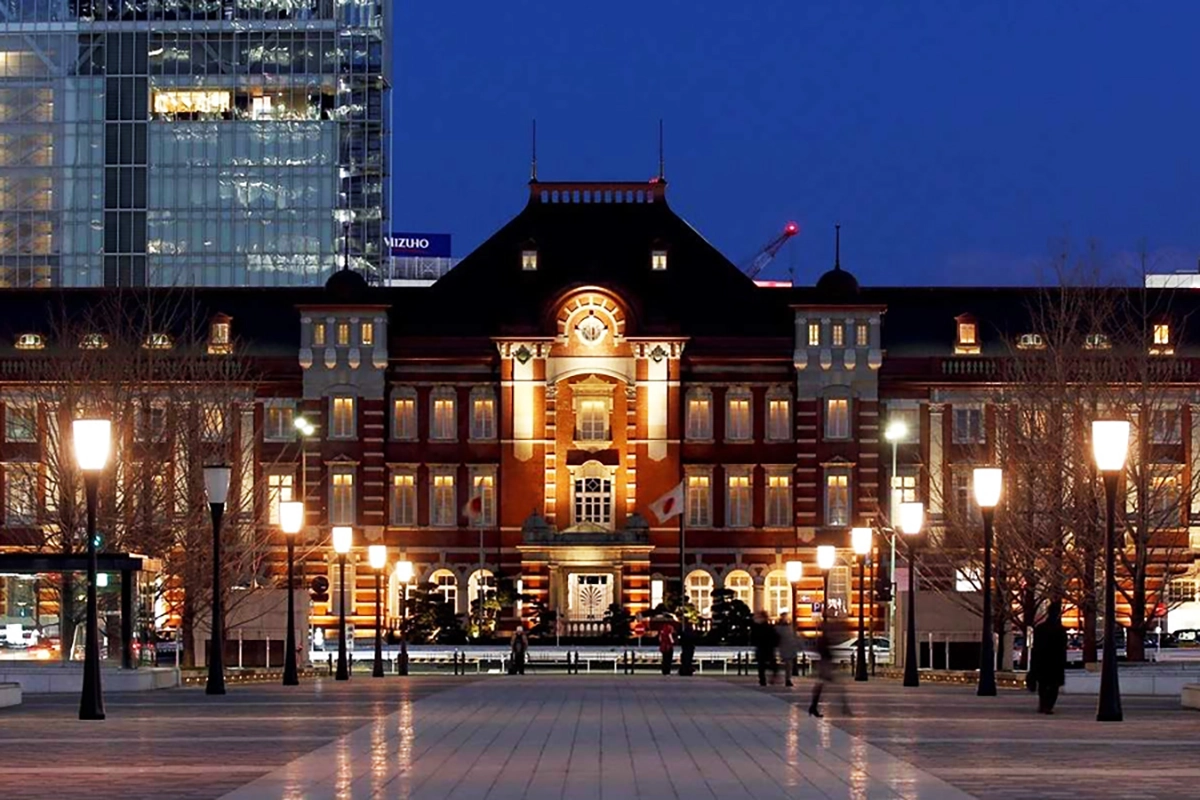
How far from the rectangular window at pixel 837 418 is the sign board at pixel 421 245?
72762 mm

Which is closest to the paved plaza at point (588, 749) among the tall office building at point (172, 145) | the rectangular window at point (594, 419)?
the rectangular window at point (594, 419)

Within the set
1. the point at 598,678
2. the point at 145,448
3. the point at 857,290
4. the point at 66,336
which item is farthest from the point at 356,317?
the point at 598,678

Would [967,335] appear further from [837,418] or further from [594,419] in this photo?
[594,419]

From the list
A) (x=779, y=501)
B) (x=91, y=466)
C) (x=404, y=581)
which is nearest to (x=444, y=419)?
(x=404, y=581)

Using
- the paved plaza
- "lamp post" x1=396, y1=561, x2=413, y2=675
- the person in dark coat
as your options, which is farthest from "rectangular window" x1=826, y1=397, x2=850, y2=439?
the person in dark coat

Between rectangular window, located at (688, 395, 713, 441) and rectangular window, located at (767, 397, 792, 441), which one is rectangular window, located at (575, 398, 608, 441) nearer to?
rectangular window, located at (688, 395, 713, 441)

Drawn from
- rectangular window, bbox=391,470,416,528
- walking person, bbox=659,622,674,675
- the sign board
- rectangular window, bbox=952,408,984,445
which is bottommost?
walking person, bbox=659,622,674,675

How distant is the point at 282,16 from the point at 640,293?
58.1m

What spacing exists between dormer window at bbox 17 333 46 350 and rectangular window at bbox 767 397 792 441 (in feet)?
103

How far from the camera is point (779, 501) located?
113 meters

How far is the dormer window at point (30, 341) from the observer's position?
4429 inches

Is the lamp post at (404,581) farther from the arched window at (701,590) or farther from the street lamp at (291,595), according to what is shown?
the street lamp at (291,595)

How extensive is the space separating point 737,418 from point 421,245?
2895 inches

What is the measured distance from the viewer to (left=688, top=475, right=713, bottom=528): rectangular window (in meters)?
112
